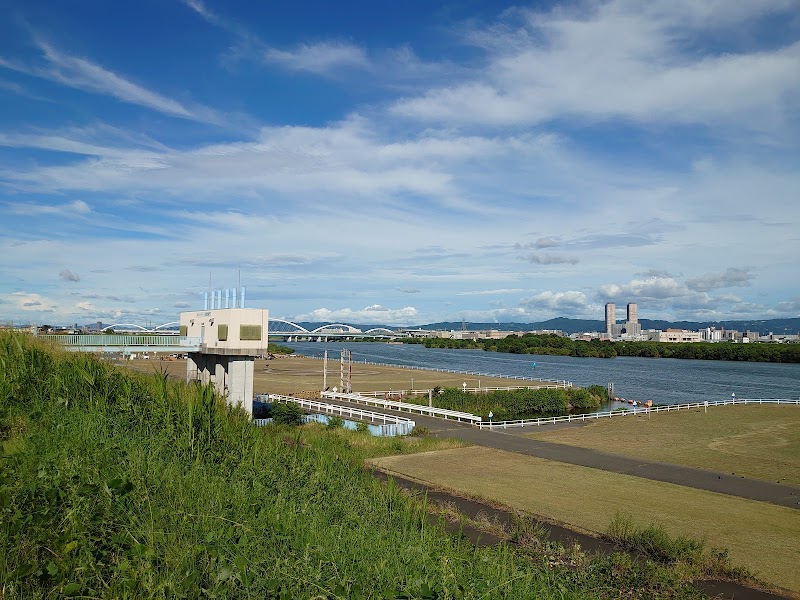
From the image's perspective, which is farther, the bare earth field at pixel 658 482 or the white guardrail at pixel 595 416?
the white guardrail at pixel 595 416

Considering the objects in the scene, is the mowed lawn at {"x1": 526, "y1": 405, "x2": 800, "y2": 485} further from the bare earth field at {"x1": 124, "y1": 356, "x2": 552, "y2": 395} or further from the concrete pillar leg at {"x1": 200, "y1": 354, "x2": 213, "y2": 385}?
the bare earth field at {"x1": 124, "y1": 356, "x2": 552, "y2": 395}

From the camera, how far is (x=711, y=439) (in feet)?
111

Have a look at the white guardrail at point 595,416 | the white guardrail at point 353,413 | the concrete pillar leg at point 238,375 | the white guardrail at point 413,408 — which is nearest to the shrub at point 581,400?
the white guardrail at point 595,416

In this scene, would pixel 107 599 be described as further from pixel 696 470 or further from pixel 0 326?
pixel 696 470

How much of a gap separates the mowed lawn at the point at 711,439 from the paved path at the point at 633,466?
148 cm

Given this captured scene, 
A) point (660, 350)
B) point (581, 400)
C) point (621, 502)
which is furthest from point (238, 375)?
point (660, 350)

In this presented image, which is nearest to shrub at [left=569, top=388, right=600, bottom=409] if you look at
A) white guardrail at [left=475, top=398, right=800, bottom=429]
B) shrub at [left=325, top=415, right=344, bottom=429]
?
white guardrail at [left=475, top=398, right=800, bottom=429]

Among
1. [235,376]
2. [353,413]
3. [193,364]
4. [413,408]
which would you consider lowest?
[413,408]

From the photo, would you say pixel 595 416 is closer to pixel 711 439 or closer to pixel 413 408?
pixel 711 439

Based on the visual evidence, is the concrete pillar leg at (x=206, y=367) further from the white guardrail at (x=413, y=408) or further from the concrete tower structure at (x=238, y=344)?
the white guardrail at (x=413, y=408)

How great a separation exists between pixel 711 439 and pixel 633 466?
1187 centimetres

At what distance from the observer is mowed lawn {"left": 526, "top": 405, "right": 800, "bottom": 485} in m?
26.4

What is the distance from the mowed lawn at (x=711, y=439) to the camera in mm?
26359

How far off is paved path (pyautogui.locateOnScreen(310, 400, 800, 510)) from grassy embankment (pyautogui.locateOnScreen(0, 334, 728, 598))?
13.2 metres
